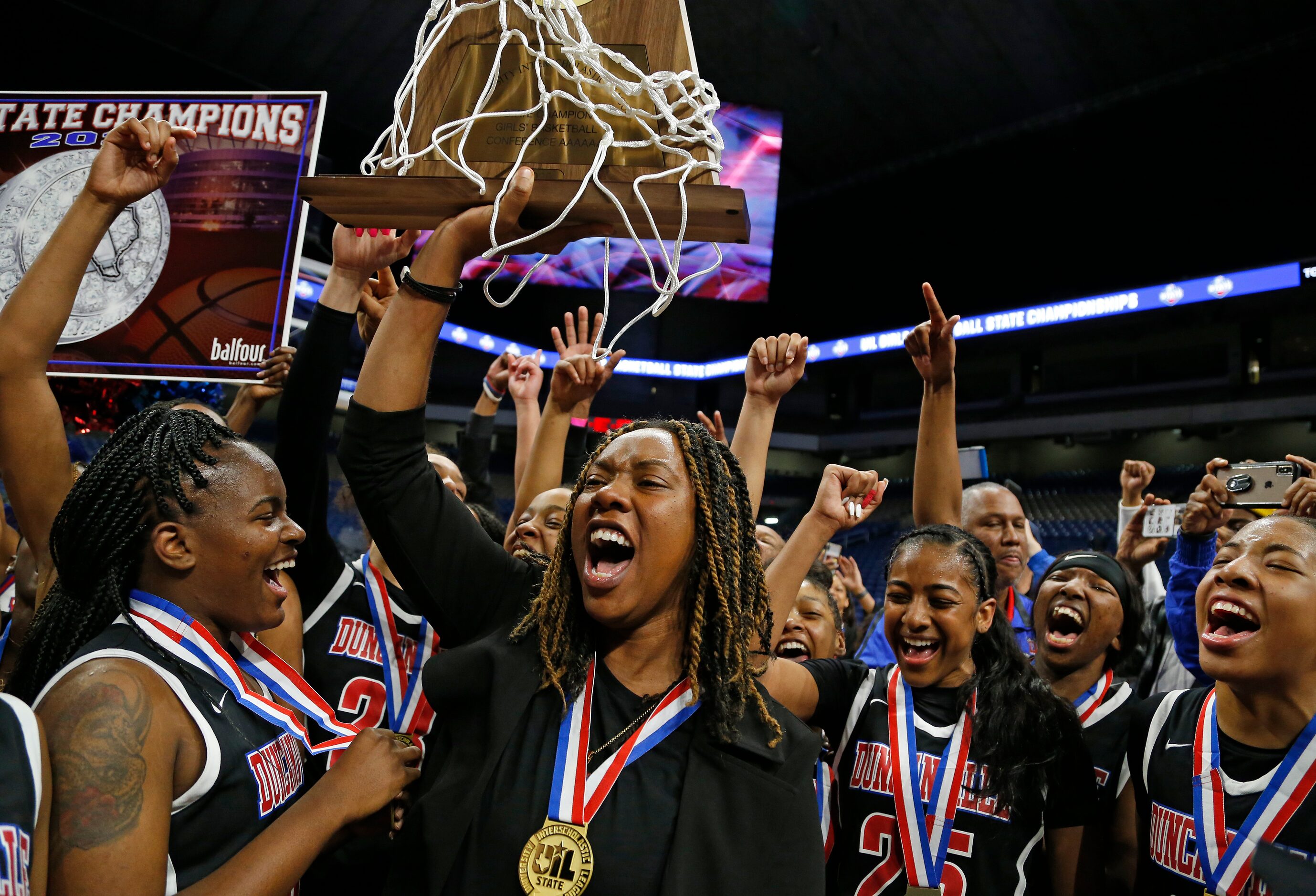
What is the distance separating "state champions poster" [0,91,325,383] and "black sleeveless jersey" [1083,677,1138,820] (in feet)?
8.45

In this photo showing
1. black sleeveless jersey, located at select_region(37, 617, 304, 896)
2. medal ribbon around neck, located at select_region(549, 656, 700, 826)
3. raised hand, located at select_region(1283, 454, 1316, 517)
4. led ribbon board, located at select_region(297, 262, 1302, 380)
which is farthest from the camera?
led ribbon board, located at select_region(297, 262, 1302, 380)

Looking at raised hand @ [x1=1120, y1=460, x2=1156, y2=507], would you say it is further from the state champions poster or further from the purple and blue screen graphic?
the purple and blue screen graphic

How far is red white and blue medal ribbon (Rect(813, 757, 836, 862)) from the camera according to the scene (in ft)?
7.82

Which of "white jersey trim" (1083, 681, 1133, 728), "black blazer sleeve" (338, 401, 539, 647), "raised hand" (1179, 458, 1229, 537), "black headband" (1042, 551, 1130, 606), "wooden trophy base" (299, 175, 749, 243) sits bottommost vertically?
"white jersey trim" (1083, 681, 1133, 728)

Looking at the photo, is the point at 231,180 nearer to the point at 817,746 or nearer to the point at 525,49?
the point at 525,49

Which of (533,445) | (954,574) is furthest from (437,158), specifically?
(954,574)

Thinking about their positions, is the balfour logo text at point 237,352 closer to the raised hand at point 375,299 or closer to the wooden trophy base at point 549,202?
the raised hand at point 375,299

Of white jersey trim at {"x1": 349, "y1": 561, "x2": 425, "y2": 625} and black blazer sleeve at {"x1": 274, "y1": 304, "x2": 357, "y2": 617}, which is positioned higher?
black blazer sleeve at {"x1": 274, "y1": 304, "x2": 357, "y2": 617}

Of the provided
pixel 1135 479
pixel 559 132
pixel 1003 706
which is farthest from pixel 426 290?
pixel 1135 479

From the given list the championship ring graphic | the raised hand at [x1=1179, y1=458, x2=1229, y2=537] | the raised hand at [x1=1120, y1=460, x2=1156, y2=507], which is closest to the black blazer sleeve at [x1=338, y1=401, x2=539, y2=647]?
the championship ring graphic

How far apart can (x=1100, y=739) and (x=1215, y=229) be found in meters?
12.8

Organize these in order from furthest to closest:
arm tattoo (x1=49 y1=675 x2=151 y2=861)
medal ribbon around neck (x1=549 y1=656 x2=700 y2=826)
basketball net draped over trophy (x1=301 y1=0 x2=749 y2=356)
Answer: basketball net draped over trophy (x1=301 y1=0 x2=749 y2=356) → medal ribbon around neck (x1=549 y1=656 x2=700 y2=826) → arm tattoo (x1=49 y1=675 x2=151 y2=861)

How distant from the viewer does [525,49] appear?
1.65 meters

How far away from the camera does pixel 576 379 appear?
8.72 feet
